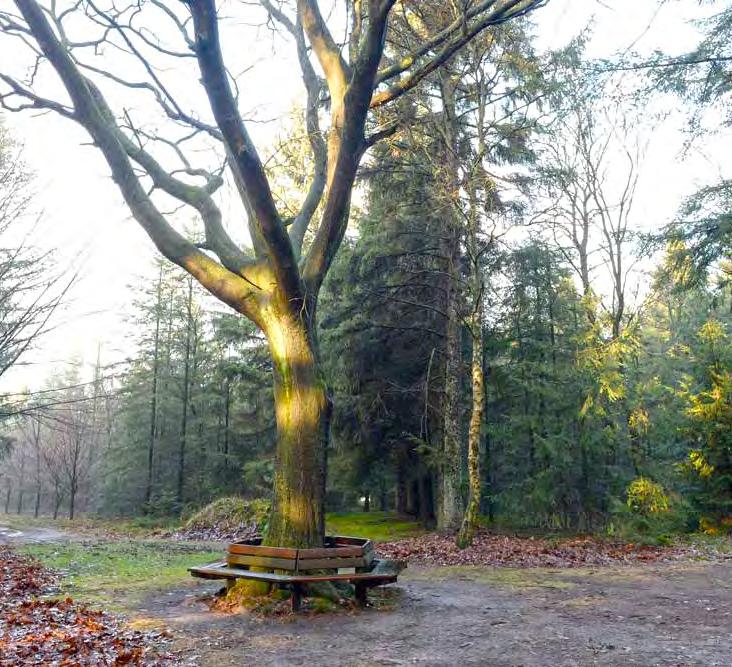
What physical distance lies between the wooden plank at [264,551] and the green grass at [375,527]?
28.4 ft

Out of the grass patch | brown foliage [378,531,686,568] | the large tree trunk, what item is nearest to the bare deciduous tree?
the large tree trunk

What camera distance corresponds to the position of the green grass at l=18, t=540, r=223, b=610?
7.95 metres

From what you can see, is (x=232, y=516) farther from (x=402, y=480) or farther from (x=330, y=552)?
(x=330, y=552)

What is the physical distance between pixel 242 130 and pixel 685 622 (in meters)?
7.18

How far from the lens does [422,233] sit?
1650 centimetres

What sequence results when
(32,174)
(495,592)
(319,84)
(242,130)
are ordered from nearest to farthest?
(32,174)
(242,130)
(495,592)
(319,84)

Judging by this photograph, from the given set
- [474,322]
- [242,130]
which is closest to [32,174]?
[242,130]

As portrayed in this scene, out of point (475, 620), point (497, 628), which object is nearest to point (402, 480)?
point (475, 620)

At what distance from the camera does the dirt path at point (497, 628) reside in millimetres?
4957

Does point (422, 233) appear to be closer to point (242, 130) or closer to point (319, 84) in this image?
point (319, 84)

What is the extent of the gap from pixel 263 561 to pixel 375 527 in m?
11.8

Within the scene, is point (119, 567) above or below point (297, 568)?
below

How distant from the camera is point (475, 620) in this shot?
6340 millimetres

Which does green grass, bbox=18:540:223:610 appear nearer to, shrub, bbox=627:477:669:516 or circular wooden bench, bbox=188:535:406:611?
circular wooden bench, bbox=188:535:406:611
